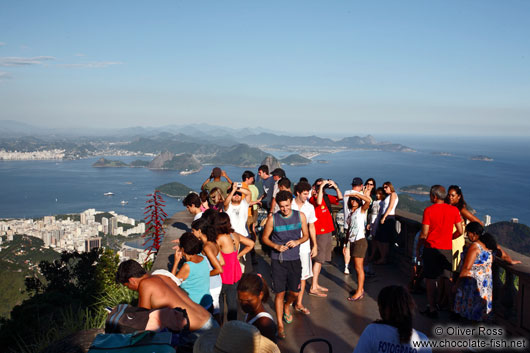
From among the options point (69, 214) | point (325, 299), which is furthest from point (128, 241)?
point (325, 299)

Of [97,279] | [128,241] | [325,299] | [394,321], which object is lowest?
[128,241]

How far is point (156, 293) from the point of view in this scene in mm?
3762

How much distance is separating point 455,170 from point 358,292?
16643cm

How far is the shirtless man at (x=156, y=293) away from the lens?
375 centimetres

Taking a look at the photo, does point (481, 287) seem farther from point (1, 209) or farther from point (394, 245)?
point (1, 209)

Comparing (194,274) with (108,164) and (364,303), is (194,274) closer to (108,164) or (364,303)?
(364,303)

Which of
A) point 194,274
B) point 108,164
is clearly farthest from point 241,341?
point 108,164

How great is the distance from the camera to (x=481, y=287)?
4648mm

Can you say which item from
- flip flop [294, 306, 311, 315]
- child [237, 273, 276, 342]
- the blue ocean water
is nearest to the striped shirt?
flip flop [294, 306, 311, 315]

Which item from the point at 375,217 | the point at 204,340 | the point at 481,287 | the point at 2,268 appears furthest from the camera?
the point at 2,268

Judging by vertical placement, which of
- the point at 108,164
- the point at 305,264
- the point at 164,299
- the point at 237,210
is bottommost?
the point at 108,164

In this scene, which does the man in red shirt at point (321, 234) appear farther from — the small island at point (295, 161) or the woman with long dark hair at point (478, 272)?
the small island at point (295, 161)

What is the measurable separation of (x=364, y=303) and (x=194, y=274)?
290 centimetres

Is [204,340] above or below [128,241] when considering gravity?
above
